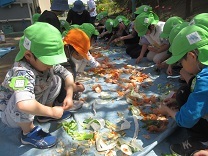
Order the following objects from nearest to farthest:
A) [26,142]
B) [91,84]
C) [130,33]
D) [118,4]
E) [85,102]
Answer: [26,142] < [85,102] < [91,84] < [130,33] < [118,4]

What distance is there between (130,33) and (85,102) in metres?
3.09

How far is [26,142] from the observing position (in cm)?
222

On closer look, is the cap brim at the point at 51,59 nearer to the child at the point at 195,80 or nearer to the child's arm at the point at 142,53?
the child at the point at 195,80

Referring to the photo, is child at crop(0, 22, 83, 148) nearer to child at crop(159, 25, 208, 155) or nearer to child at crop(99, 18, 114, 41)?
child at crop(159, 25, 208, 155)

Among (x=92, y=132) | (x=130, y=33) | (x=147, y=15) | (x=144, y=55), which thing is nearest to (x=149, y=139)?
(x=92, y=132)

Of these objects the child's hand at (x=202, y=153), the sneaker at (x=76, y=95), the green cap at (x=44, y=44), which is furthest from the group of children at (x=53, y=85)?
the sneaker at (x=76, y=95)

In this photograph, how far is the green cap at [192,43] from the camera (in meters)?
1.75

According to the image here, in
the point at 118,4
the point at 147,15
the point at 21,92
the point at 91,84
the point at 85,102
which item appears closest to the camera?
the point at 21,92

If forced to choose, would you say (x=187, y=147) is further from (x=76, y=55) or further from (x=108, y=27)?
(x=108, y=27)

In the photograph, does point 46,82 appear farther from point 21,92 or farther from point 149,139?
point 149,139

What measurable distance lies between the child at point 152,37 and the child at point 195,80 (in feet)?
7.27

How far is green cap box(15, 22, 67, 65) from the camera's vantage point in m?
1.90

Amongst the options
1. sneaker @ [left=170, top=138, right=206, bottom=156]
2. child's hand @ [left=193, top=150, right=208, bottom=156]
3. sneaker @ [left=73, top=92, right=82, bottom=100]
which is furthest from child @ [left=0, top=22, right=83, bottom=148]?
→ child's hand @ [left=193, top=150, right=208, bottom=156]

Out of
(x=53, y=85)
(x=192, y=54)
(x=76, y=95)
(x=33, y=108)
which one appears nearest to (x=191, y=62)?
(x=192, y=54)
